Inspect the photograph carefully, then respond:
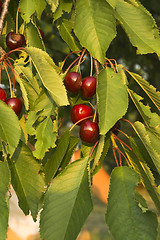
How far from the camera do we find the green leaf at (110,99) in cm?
76

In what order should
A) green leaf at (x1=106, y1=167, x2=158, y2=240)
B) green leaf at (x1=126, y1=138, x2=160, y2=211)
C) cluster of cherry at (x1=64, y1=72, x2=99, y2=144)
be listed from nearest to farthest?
green leaf at (x1=106, y1=167, x2=158, y2=240) → green leaf at (x1=126, y1=138, x2=160, y2=211) → cluster of cherry at (x1=64, y1=72, x2=99, y2=144)

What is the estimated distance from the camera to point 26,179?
2.80ft

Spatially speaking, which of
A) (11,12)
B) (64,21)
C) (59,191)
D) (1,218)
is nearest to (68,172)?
(59,191)

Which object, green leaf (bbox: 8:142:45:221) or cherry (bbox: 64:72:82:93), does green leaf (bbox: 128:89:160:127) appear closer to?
cherry (bbox: 64:72:82:93)

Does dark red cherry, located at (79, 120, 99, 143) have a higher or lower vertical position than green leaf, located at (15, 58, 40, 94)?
lower

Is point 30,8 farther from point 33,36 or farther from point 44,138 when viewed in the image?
point 44,138

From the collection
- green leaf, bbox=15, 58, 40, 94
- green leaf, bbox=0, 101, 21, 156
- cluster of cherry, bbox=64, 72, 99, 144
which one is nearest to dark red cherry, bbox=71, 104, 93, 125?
cluster of cherry, bbox=64, 72, 99, 144

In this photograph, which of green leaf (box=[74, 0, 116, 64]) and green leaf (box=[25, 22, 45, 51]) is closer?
green leaf (box=[74, 0, 116, 64])

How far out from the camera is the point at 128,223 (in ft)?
2.31

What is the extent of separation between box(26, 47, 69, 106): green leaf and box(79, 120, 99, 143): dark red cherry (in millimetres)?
143

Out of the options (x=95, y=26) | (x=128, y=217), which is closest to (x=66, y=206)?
(x=128, y=217)

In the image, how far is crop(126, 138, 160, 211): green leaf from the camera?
0.80 meters

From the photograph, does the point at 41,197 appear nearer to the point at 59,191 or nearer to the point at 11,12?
the point at 59,191

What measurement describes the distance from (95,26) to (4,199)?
1.62 ft
